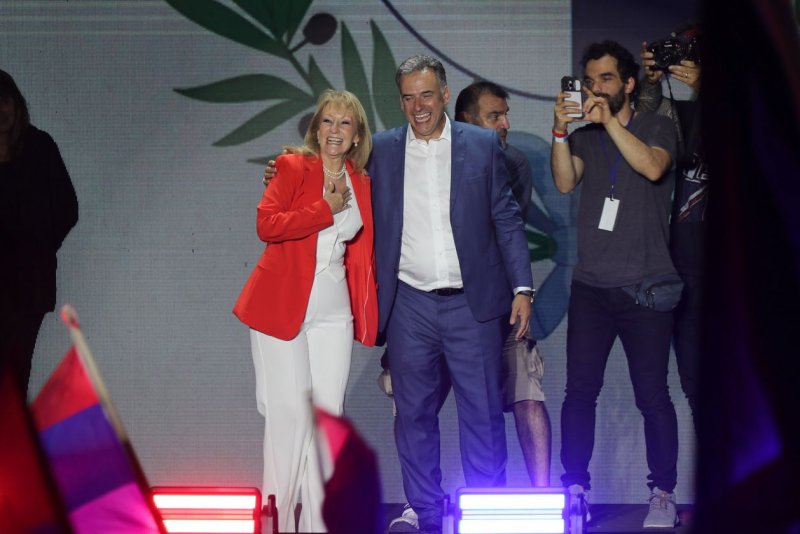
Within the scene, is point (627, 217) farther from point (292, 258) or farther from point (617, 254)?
point (292, 258)

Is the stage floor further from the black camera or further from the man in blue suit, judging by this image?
the black camera

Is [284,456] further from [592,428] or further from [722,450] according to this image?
[722,450]

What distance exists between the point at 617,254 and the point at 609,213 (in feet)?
0.47

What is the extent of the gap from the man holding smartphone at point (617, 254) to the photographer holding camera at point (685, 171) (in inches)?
4.2

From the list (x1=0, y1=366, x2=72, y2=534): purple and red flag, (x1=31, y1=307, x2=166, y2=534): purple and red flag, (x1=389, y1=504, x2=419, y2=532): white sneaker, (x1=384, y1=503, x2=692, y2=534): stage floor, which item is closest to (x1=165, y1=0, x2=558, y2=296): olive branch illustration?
(x1=384, y1=503, x2=692, y2=534): stage floor

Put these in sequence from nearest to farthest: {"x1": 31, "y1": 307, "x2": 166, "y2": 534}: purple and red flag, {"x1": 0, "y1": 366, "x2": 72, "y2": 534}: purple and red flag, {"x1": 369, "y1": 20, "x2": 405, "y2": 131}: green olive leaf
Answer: {"x1": 0, "y1": 366, "x2": 72, "y2": 534}: purple and red flag
{"x1": 31, "y1": 307, "x2": 166, "y2": 534}: purple and red flag
{"x1": 369, "y1": 20, "x2": 405, "y2": 131}: green olive leaf

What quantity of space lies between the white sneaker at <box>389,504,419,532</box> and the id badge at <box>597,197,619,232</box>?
1.20 meters

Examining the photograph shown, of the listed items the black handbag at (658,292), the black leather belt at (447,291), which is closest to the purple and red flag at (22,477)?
the black leather belt at (447,291)

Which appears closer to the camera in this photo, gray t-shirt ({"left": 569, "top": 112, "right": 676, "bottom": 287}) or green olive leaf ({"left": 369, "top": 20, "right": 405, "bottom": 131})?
gray t-shirt ({"left": 569, "top": 112, "right": 676, "bottom": 287})

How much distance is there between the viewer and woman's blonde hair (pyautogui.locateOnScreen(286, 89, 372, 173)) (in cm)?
321

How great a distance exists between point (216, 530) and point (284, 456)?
440mm

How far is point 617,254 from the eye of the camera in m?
3.47

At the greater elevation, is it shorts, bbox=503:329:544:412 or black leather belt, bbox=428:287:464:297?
black leather belt, bbox=428:287:464:297

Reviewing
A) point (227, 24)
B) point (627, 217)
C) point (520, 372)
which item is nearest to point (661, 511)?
point (520, 372)
